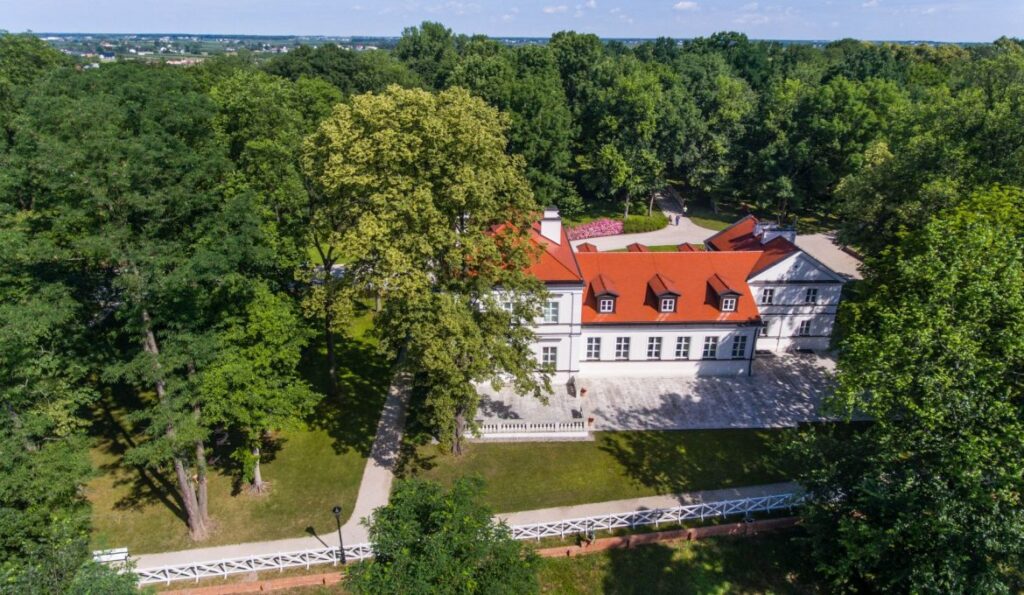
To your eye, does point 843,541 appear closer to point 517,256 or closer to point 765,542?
point 765,542

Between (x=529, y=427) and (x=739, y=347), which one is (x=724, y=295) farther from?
(x=529, y=427)

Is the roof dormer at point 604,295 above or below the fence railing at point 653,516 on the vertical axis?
above

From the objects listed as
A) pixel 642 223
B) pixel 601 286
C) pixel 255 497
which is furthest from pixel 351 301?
pixel 642 223

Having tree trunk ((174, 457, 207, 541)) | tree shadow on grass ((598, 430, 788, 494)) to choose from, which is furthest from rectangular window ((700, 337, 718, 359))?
tree trunk ((174, 457, 207, 541))

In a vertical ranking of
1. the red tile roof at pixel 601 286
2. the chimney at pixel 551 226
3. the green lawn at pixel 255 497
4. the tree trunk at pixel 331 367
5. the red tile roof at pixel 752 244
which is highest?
the chimney at pixel 551 226

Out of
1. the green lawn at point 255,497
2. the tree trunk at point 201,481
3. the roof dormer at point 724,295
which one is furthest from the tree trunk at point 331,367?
the roof dormer at point 724,295

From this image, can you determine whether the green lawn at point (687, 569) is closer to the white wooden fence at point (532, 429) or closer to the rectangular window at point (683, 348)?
the white wooden fence at point (532, 429)

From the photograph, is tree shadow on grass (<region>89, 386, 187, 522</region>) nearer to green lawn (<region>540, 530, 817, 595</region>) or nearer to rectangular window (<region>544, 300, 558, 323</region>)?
green lawn (<region>540, 530, 817, 595</region>)

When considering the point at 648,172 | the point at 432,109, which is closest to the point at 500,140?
the point at 432,109
